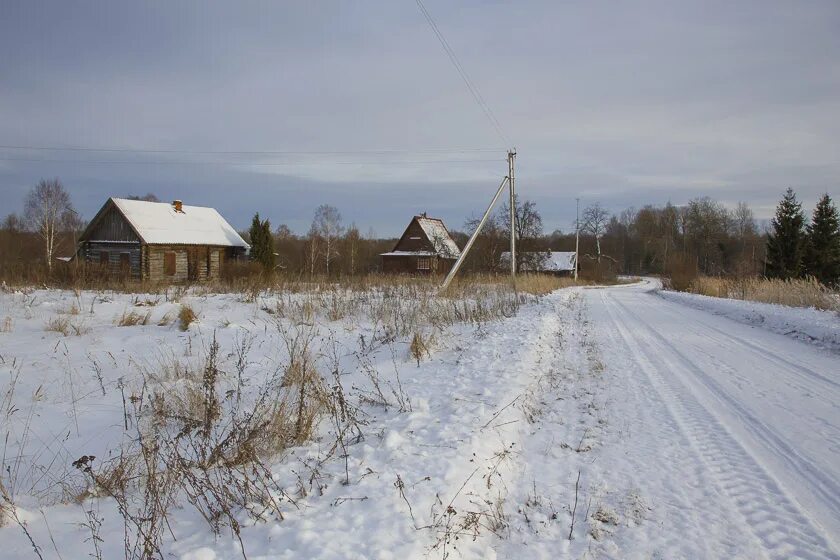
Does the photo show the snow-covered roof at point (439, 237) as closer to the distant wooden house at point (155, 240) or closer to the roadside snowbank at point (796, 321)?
the distant wooden house at point (155, 240)

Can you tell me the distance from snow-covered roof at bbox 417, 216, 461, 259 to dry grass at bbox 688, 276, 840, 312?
61.3 feet

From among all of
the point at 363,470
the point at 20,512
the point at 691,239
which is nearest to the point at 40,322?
the point at 20,512

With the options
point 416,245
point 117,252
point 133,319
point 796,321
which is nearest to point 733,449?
point 796,321

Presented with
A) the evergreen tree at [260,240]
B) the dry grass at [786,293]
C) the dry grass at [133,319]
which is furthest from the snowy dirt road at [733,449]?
the evergreen tree at [260,240]

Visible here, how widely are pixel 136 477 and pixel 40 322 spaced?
29.1 ft

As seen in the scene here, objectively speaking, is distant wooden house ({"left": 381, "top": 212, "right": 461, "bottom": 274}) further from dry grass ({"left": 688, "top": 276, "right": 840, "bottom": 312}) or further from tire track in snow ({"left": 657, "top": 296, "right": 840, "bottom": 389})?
tire track in snow ({"left": 657, "top": 296, "right": 840, "bottom": 389})

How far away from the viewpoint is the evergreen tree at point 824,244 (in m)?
32.7

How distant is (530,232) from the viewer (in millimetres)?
41906

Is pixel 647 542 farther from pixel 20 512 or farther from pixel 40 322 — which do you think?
pixel 40 322

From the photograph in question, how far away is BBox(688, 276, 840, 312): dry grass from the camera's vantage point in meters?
14.4

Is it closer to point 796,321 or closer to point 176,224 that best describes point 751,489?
point 796,321

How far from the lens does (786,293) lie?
16422 millimetres

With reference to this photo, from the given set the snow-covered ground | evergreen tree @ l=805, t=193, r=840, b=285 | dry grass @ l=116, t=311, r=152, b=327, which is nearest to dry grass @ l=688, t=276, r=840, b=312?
the snow-covered ground

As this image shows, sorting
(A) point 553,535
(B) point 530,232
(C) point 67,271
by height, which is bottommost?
(A) point 553,535
